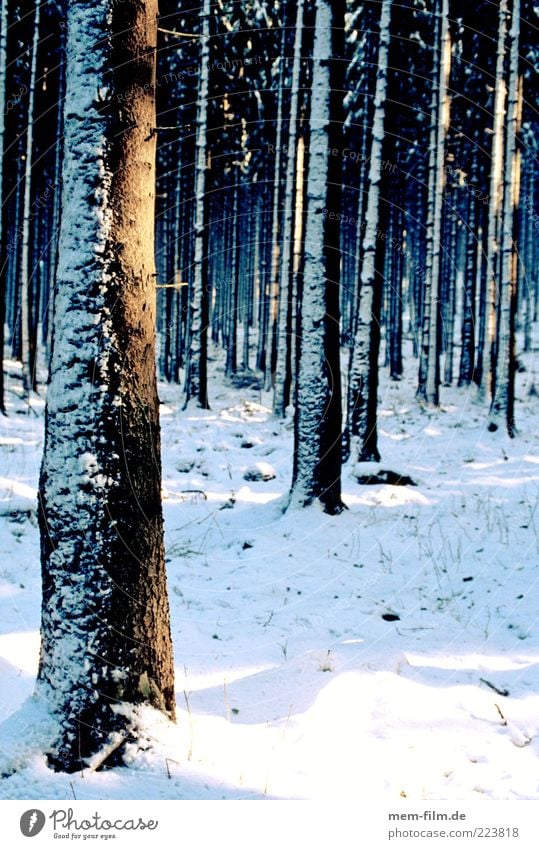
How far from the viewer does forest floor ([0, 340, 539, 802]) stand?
322 centimetres

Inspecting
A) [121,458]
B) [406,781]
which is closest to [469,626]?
[406,781]

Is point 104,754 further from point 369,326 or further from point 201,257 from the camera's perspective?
point 201,257

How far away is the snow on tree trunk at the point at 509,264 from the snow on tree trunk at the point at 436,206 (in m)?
2.53

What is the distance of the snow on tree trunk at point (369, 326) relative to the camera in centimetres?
1086

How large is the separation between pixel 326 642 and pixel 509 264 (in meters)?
11.4

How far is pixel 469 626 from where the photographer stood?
17.8 feet

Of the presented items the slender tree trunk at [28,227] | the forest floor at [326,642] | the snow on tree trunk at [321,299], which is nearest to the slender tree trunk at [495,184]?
the forest floor at [326,642]

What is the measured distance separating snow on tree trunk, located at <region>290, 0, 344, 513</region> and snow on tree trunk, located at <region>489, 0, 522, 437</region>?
24.7ft

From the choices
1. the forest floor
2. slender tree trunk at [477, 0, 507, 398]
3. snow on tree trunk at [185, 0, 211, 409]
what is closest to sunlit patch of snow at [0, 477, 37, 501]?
the forest floor

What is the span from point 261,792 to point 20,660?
2.21m

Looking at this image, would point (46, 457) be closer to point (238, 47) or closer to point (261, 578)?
point (261, 578)

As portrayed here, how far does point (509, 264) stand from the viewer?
46.1ft

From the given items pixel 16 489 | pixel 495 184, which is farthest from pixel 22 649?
pixel 495 184

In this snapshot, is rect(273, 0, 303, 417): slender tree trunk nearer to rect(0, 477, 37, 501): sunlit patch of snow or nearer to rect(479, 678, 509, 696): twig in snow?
rect(0, 477, 37, 501): sunlit patch of snow
